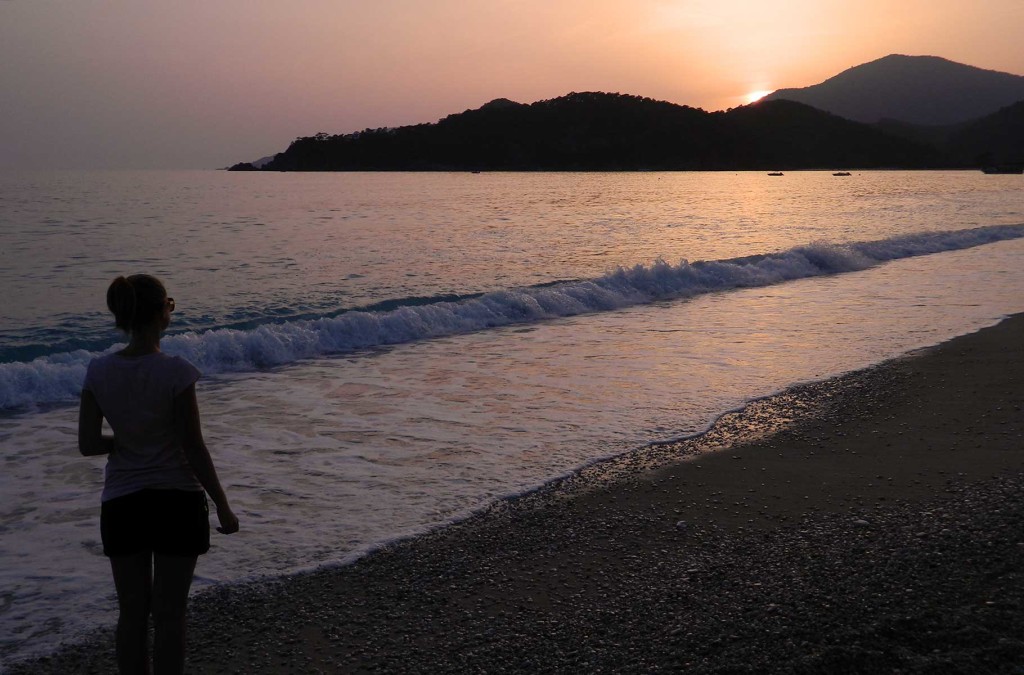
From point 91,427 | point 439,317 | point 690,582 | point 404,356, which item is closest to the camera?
point 91,427

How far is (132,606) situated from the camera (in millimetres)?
3191

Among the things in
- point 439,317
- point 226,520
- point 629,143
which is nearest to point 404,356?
point 439,317

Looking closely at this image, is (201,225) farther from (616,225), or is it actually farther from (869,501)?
(869,501)

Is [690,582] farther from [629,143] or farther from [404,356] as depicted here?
[629,143]

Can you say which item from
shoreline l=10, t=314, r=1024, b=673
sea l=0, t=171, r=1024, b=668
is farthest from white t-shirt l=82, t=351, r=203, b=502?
sea l=0, t=171, r=1024, b=668

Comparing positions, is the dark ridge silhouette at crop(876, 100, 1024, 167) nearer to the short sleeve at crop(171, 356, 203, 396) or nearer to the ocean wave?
the ocean wave

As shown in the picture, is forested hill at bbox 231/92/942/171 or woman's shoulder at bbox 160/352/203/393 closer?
woman's shoulder at bbox 160/352/203/393

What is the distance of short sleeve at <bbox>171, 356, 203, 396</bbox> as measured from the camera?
310 cm

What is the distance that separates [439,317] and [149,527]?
12.3 m

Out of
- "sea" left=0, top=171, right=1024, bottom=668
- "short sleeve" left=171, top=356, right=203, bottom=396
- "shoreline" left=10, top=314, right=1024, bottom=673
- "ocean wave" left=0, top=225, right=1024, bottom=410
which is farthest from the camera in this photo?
"ocean wave" left=0, top=225, right=1024, bottom=410

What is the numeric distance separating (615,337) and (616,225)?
30112 mm

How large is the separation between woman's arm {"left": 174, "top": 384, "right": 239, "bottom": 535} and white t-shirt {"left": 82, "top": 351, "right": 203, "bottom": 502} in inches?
1.4

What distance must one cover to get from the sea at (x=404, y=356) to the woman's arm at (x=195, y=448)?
1693mm

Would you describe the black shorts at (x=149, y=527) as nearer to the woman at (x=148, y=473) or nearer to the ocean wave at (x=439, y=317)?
the woman at (x=148, y=473)
